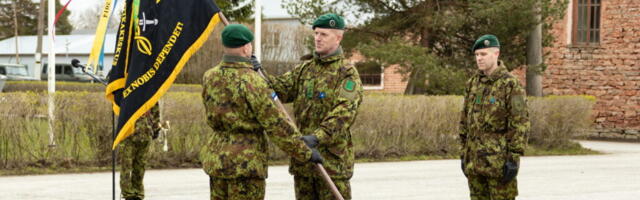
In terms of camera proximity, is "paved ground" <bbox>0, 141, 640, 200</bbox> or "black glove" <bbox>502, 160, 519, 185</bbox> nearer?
"black glove" <bbox>502, 160, 519, 185</bbox>

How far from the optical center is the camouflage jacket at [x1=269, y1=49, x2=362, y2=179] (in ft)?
21.6

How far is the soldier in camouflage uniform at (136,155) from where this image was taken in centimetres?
989

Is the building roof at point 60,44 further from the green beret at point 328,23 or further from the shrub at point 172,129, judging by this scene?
the green beret at point 328,23

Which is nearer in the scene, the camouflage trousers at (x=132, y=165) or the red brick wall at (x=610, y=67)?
the camouflage trousers at (x=132, y=165)

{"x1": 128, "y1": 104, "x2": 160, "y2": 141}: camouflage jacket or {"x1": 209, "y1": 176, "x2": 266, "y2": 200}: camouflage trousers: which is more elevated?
{"x1": 128, "y1": 104, "x2": 160, "y2": 141}: camouflage jacket

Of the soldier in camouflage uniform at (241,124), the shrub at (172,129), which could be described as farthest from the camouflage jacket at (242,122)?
the shrub at (172,129)

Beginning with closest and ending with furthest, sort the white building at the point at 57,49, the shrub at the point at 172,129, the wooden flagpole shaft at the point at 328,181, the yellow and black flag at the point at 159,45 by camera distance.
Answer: the wooden flagpole shaft at the point at 328,181, the yellow and black flag at the point at 159,45, the shrub at the point at 172,129, the white building at the point at 57,49

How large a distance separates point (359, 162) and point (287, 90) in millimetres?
10215

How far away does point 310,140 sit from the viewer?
20.6 feet

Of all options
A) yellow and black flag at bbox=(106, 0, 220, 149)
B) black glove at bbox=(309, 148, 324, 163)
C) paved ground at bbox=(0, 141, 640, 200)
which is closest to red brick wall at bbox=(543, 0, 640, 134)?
paved ground at bbox=(0, 141, 640, 200)

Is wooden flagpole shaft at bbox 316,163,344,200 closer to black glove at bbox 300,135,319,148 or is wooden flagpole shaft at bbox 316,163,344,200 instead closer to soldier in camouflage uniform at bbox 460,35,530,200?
black glove at bbox 300,135,319,148

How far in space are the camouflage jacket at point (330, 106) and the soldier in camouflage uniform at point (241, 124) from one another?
0.44m

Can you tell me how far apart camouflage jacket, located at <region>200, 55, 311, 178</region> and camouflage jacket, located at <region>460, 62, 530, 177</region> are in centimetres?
193

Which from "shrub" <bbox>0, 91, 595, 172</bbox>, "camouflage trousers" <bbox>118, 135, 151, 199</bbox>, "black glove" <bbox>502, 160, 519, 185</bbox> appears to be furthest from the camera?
"shrub" <bbox>0, 91, 595, 172</bbox>
